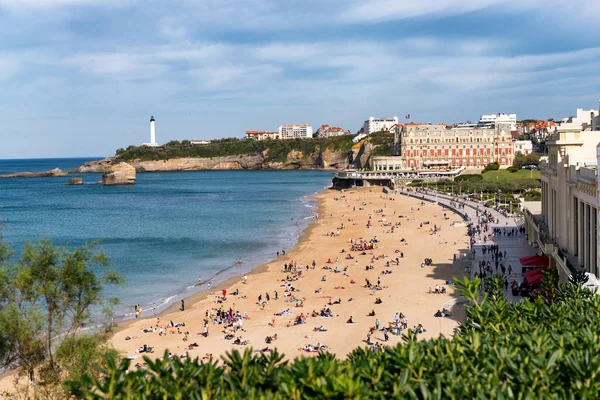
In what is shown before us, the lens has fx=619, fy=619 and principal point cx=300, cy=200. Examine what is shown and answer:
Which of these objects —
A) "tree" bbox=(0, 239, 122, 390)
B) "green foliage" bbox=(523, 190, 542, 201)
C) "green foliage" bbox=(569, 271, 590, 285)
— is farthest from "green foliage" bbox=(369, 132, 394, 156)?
"tree" bbox=(0, 239, 122, 390)

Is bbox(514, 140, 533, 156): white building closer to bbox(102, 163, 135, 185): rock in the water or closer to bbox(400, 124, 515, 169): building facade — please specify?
bbox(400, 124, 515, 169): building facade

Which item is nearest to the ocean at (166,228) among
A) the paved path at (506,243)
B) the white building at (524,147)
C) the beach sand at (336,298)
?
the beach sand at (336,298)

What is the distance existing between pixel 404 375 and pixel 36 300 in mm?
11298

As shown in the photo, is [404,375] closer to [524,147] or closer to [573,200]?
[573,200]

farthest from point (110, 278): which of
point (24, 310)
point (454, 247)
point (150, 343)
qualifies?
point (454, 247)

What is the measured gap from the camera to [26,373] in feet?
54.7

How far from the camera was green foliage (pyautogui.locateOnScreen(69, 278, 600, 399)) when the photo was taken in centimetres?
940

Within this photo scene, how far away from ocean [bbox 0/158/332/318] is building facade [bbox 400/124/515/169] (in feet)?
65.1

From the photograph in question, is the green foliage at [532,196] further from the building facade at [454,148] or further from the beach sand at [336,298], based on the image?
the building facade at [454,148]

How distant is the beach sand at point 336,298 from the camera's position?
2586cm

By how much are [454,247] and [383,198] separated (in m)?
46.3

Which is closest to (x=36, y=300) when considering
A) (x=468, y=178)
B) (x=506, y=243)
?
(x=506, y=243)

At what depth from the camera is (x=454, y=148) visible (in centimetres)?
12225

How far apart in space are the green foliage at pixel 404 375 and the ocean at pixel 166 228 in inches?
573
